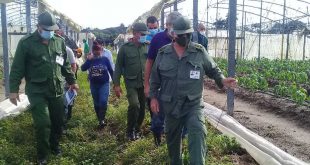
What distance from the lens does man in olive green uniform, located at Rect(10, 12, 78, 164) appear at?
5633 millimetres

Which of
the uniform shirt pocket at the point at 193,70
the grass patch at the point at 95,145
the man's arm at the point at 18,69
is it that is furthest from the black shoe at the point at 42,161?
the uniform shirt pocket at the point at 193,70

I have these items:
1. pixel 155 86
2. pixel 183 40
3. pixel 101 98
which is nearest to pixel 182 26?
pixel 183 40

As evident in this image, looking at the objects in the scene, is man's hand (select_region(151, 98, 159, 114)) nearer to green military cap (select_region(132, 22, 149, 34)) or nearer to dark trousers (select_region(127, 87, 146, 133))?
dark trousers (select_region(127, 87, 146, 133))

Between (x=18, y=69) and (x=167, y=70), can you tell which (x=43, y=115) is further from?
(x=167, y=70)

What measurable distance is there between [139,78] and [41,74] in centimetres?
172

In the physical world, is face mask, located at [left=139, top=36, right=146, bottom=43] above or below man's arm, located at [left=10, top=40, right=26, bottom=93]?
above

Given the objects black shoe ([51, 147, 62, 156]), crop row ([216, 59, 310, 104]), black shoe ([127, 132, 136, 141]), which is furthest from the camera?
crop row ([216, 59, 310, 104])

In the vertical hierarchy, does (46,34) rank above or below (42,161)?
above

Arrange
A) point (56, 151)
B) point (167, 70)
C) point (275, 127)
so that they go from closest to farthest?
point (167, 70)
point (56, 151)
point (275, 127)

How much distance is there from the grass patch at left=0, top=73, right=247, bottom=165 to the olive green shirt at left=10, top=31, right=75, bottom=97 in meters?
0.90

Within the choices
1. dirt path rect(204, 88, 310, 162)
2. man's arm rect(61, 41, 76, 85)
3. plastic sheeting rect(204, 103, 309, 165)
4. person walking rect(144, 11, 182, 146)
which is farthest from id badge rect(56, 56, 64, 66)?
dirt path rect(204, 88, 310, 162)

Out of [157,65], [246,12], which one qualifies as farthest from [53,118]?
[246,12]

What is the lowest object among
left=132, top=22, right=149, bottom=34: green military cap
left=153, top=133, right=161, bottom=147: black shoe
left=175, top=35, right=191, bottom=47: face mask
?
left=153, top=133, right=161, bottom=147: black shoe

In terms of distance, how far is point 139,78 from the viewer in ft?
22.6
